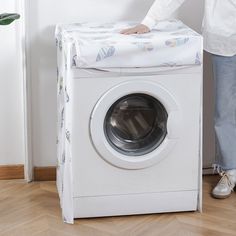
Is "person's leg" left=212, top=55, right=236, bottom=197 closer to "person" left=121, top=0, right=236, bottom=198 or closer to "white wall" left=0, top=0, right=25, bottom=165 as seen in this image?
"person" left=121, top=0, right=236, bottom=198

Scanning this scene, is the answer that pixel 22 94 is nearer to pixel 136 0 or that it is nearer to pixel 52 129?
pixel 52 129

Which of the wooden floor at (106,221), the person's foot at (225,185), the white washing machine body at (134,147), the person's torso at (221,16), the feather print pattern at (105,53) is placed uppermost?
the person's torso at (221,16)

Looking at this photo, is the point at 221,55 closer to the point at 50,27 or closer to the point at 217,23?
the point at 217,23

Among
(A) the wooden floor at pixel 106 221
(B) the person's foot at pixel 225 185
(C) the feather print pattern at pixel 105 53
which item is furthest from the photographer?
(B) the person's foot at pixel 225 185

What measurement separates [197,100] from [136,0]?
0.63 metres

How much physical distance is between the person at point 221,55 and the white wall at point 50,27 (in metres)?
0.28

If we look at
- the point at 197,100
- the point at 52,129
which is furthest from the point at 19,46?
the point at 197,100

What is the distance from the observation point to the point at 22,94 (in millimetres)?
3004

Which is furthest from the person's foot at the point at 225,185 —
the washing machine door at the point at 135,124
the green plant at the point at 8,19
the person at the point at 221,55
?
the green plant at the point at 8,19

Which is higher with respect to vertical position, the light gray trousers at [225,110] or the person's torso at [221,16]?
the person's torso at [221,16]

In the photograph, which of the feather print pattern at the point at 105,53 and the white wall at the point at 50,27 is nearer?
the feather print pattern at the point at 105,53

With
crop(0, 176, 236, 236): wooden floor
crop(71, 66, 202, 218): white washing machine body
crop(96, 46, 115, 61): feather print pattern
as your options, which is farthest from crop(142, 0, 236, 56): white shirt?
crop(0, 176, 236, 236): wooden floor

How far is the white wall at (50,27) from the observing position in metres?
2.92

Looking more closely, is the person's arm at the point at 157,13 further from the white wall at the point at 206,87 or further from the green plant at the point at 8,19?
the green plant at the point at 8,19
